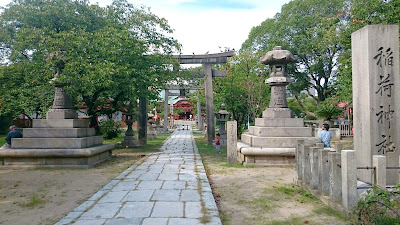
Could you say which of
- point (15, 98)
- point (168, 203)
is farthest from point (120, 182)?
point (15, 98)

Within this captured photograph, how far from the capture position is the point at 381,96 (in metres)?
5.43

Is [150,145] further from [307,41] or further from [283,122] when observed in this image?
[307,41]

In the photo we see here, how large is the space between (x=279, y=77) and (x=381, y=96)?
4.87m

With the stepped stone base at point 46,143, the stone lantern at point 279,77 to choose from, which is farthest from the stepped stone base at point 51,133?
the stone lantern at point 279,77

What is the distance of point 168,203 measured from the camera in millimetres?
5148

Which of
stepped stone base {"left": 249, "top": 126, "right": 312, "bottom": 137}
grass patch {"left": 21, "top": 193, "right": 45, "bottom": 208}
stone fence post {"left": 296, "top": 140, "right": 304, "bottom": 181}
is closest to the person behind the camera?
grass patch {"left": 21, "top": 193, "right": 45, "bottom": 208}

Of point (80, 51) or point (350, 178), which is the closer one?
point (350, 178)

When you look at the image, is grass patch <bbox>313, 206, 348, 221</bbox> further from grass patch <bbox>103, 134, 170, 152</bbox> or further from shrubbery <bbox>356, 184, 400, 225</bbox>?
grass patch <bbox>103, 134, 170, 152</bbox>

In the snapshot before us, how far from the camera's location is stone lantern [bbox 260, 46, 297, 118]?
10.1m

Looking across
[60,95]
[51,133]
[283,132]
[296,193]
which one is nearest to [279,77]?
[283,132]

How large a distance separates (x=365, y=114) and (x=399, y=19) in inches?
319

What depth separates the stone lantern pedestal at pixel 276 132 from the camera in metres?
9.17

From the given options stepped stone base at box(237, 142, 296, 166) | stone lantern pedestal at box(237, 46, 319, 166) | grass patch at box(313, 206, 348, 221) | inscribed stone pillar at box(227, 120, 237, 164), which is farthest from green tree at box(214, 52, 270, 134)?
grass patch at box(313, 206, 348, 221)

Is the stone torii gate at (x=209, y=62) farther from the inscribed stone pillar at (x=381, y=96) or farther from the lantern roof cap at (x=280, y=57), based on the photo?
the inscribed stone pillar at (x=381, y=96)
